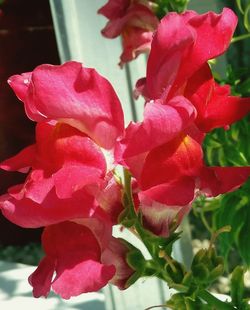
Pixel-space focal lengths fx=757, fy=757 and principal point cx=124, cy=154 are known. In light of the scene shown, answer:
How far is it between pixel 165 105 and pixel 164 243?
119 mm

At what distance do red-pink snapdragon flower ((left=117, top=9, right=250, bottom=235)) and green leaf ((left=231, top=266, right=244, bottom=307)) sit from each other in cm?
9

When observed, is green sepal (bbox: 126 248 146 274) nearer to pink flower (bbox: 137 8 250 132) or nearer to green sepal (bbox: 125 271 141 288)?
green sepal (bbox: 125 271 141 288)

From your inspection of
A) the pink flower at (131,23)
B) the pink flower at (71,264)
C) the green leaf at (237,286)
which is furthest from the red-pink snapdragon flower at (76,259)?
the pink flower at (131,23)

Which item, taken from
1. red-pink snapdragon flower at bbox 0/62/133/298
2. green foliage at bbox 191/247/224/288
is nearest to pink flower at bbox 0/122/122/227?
red-pink snapdragon flower at bbox 0/62/133/298

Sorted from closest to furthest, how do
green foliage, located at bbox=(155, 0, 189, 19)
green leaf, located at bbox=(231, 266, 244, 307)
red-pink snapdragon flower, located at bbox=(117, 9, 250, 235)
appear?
1. red-pink snapdragon flower, located at bbox=(117, 9, 250, 235)
2. green leaf, located at bbox=(231, 266, 244, 307)
3. green foliage, located at bbox=(155, 0, 189, 19)

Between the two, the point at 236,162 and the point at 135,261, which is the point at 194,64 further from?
the point at 236,162

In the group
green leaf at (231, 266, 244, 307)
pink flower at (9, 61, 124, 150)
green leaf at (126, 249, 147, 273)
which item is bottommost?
green leaf at (231, 266, 244, 307)

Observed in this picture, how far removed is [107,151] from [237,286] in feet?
0.57

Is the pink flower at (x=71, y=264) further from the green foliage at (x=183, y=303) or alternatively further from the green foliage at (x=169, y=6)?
the green foliage at (x=169, y=6)

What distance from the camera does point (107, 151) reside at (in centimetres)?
58

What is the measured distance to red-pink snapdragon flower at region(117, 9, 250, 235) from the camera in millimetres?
534

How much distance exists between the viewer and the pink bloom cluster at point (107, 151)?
1.76 feet

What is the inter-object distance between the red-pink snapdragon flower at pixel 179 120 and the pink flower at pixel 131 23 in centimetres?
49

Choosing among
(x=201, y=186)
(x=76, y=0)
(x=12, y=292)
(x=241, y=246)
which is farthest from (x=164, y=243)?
(x=12, y=292)
